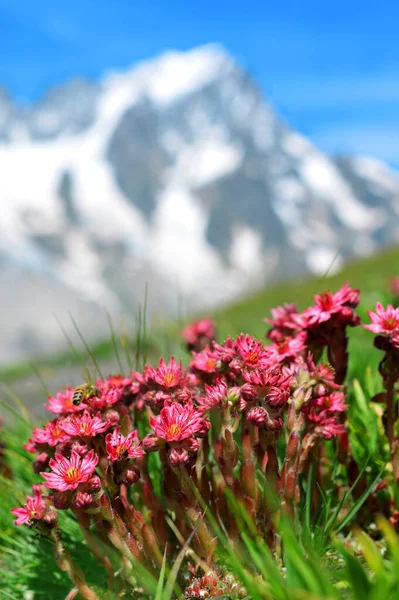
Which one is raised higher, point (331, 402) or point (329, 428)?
point (331, 402)

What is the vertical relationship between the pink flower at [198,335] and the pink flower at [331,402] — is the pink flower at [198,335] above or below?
above

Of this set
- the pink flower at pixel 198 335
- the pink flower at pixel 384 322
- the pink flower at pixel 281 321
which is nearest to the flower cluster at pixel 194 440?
the pink flower at pixel 384 322

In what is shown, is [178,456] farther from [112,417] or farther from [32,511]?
[32,511]

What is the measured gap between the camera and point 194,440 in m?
2.40

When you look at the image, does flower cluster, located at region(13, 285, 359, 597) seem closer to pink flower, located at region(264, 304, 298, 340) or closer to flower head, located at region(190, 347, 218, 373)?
flower head, located at region(190, 347, 218, 373)

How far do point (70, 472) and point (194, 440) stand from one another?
523 mm

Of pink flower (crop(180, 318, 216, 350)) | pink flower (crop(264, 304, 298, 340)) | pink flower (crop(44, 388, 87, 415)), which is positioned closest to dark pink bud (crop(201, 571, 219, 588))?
pink flower (crop(44, 388, 87, 415))

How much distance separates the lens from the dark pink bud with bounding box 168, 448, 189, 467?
2344 millimetres

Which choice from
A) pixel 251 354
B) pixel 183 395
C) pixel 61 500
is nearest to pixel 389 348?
pixel 251 354

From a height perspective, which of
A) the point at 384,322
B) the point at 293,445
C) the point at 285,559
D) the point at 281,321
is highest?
the point at 281,321

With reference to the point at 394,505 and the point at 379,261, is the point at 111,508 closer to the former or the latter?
the point at 394,505

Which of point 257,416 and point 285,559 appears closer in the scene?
point 285,559

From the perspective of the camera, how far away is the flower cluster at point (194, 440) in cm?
241

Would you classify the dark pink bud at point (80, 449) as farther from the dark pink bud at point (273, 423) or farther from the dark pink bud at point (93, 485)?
the dark pink bud at point (273, 423)
